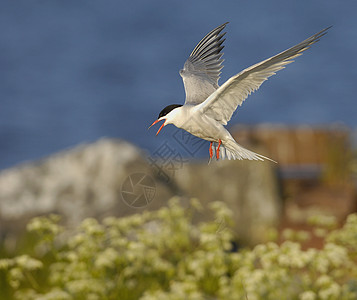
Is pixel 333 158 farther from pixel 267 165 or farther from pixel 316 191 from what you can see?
pixel 267 165

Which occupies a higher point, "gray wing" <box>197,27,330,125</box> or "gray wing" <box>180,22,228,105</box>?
"gray wing" <box>180,22,228,105</box>

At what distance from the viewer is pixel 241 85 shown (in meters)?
2.30

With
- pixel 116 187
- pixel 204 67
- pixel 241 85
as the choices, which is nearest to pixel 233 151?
pixel 241 85

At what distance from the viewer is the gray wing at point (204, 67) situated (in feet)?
8.50

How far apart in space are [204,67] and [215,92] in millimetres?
Answer: 693

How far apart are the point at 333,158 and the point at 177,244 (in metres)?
6.36

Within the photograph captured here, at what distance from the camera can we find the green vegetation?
16.3ft

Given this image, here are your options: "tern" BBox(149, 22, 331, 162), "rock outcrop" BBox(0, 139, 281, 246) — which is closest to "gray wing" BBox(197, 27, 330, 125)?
"tern" BBox(149, 22, 331, 162)

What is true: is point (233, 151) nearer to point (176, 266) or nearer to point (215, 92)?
point (215, 92)

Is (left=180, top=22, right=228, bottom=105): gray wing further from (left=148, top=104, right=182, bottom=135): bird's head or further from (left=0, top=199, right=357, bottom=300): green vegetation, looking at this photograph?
(left=0, top=199, right=357, bottom=300): green vegetation

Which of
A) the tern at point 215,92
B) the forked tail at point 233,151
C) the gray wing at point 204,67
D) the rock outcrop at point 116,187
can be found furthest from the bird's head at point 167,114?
the rock outcrop at point 116,187

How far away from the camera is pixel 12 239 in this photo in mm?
8023

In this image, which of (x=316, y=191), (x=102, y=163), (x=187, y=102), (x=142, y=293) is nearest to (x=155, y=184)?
(x=102, y=163)

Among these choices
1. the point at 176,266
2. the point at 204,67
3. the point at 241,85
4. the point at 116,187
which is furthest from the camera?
the point at 116,187
